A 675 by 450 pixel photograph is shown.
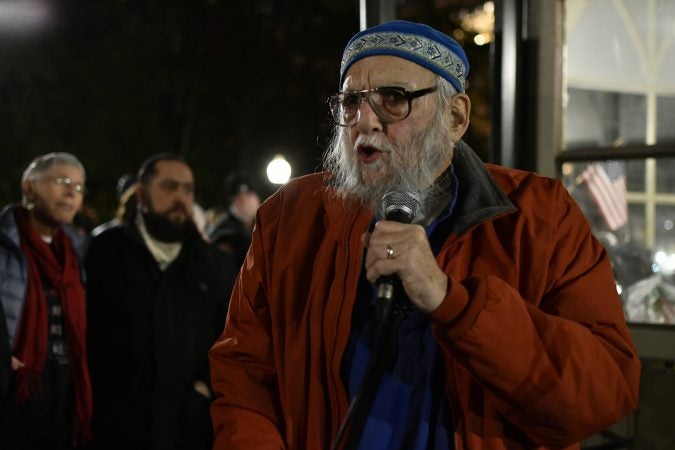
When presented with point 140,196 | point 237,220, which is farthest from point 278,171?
point 140,196

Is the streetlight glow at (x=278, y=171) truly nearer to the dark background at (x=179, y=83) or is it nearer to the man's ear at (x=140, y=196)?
the dark background at (x=179, y=83)

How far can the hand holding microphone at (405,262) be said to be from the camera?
6.57 feet

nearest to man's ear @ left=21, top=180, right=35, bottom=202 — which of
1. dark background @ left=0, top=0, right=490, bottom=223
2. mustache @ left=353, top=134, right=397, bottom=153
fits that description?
mustache @ left=353, top=134, right=397, bottom=153

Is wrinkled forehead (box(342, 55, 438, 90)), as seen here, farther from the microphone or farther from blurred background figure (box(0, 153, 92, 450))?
blurred background figure (box(0, 153, 92, 450))

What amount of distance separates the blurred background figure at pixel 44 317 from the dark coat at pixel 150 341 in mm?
129

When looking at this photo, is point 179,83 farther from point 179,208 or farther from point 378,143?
point 378,143

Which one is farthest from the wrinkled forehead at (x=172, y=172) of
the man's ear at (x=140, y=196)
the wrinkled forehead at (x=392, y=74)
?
the wrinkled forehead at (x=392, y=74)

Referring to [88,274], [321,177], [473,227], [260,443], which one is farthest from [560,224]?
[88,274]

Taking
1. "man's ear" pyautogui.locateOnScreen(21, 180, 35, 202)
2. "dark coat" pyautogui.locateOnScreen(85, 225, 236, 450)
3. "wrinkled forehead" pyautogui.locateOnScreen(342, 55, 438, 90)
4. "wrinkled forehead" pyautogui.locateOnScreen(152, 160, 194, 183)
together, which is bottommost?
"dark coat" pyautogui.locateOnScreen(85, 225, 236, 450)

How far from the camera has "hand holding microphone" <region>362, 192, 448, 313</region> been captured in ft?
6.57

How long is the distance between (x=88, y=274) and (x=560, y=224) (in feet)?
13.6

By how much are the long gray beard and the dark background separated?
1798 centimetres

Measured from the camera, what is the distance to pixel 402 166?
2502 mm

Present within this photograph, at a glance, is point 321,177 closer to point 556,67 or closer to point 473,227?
point 473,227
